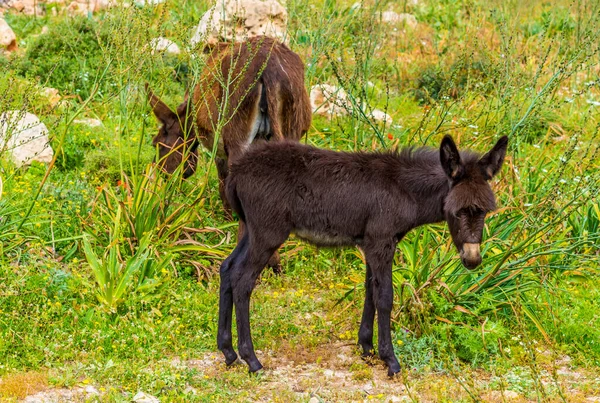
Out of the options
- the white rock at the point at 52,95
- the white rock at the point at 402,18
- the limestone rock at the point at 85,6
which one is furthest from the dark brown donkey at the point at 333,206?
the white rock at the point at 402,18

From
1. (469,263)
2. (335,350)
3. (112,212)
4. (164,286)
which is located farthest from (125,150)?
(469,263)

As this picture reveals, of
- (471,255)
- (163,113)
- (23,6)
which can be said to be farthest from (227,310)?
(23,6)

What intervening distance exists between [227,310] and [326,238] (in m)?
0.90

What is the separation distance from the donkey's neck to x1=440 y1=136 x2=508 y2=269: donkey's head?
14 cm

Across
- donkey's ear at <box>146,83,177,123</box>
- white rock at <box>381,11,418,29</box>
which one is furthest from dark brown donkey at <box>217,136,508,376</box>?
white rock at <box>381,11,418,29</box>

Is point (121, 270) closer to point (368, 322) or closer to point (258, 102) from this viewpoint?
point (258, 102)

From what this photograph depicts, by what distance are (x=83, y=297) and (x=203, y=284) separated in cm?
119

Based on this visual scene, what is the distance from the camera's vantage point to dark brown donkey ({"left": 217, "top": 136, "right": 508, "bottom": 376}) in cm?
585

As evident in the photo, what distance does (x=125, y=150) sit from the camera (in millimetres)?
9141

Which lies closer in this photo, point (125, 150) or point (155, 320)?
point (155, 320)

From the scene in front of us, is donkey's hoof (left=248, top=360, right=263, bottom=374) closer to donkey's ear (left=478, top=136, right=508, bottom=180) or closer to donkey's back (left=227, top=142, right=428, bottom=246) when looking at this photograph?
donkey's back (left=227, top=142, right=428, bottom=246)

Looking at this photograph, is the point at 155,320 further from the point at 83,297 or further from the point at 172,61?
the point at 172,61

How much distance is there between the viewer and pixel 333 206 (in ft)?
19.4

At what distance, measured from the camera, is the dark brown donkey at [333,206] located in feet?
19.2
